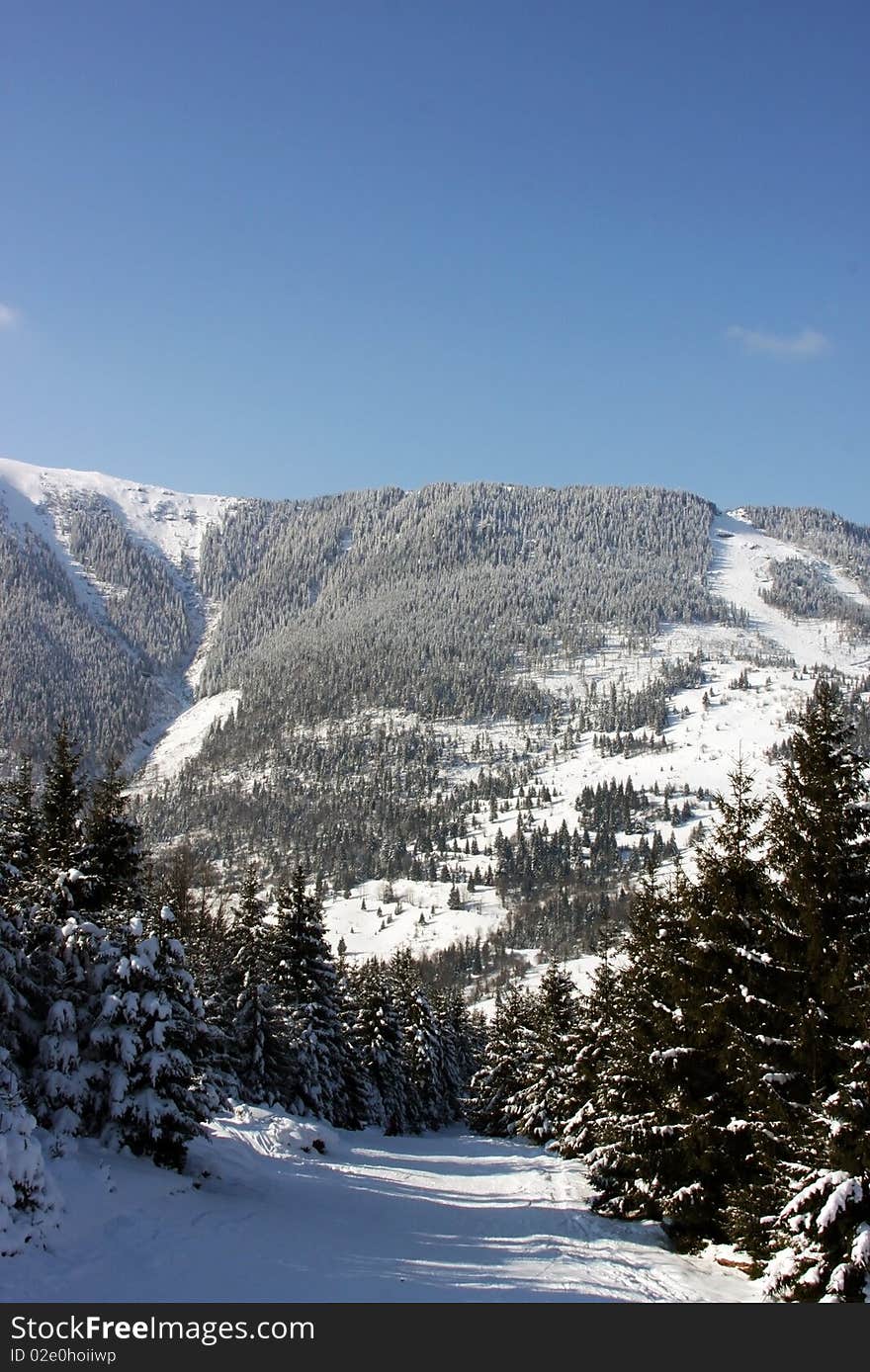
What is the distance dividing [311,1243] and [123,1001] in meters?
5.45

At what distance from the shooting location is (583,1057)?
2747 centimetres

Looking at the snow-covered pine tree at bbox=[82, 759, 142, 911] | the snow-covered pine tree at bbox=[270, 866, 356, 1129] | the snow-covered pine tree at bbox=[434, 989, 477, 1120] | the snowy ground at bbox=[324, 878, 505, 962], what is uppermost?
the snow-covered pine tree at bbox=[82, 759, 142, 911]

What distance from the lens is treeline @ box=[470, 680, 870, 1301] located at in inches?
444

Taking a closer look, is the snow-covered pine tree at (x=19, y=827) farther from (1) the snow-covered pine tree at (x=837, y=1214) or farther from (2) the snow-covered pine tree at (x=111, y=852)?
(1) the snow-covered pine tree at (x=837, y=1214)

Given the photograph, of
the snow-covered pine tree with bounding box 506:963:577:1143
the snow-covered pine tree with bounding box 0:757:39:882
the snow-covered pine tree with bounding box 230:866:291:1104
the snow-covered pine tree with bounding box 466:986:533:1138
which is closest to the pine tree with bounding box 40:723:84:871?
the snow-covered pine tree with bounding box 0:757:39:882

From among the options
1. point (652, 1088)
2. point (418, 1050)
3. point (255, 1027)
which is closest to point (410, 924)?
point (418, 1050)

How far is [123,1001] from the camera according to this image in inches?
576

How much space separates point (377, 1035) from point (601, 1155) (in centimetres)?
2612

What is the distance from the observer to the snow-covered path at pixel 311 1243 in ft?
35.3

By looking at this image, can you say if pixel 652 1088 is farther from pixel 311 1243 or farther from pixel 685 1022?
pixel 311 1243

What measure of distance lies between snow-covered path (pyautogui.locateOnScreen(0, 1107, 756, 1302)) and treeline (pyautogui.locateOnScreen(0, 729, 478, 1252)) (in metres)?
0.98

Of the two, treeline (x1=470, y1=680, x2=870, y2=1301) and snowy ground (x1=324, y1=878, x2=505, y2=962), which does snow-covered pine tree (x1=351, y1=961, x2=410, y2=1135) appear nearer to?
treeline (x1=470, y1=680, x2=870, y2=1301)

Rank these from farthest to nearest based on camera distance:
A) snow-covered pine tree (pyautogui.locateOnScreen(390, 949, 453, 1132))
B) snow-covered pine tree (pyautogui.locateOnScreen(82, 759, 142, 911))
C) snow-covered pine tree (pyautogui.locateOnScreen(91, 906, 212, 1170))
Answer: snow-covered pine tree (pyautogui.locateOnScreen(390, 949, 453, 1132))
snow-covered pine tree (pyautogui.locateOnScreen(82, 759, 142, 911))
snow-covered pine tree (pyautogui.locateOnScreen(91, 906, 212, 1170))
